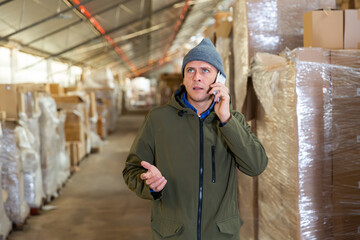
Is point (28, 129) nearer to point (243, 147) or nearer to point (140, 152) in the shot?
point (140, 152)

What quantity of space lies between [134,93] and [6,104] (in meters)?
26.4

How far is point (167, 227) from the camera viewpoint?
5.13 ft

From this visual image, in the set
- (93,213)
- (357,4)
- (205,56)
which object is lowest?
(93,213)

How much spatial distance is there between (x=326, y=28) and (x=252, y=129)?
0.95 m

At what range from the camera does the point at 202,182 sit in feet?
5.10

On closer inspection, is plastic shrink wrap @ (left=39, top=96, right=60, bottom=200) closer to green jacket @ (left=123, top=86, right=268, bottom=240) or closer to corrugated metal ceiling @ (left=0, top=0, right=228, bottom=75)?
corrugated metal ceiling @ (left=0, top=0, right=228, bottom=75)

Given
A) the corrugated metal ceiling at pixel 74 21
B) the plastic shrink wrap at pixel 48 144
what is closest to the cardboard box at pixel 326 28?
the plastic shrink wrap at pixel 48 144

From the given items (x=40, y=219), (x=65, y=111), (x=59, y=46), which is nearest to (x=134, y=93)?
(x=59, y=46)

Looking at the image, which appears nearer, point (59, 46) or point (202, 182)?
point (202, 182)

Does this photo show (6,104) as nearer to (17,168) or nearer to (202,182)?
(17,168)

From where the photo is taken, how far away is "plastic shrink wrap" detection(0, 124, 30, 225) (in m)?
3.79

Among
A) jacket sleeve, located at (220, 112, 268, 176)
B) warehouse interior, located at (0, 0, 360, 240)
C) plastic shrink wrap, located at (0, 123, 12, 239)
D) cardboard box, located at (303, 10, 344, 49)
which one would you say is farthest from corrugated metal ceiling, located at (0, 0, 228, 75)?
jacket sleeve, located at (220, 112, 268, 176)

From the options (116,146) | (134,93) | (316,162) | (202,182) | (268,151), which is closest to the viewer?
(202,182)

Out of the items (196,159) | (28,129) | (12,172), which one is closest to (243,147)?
(196,159)
